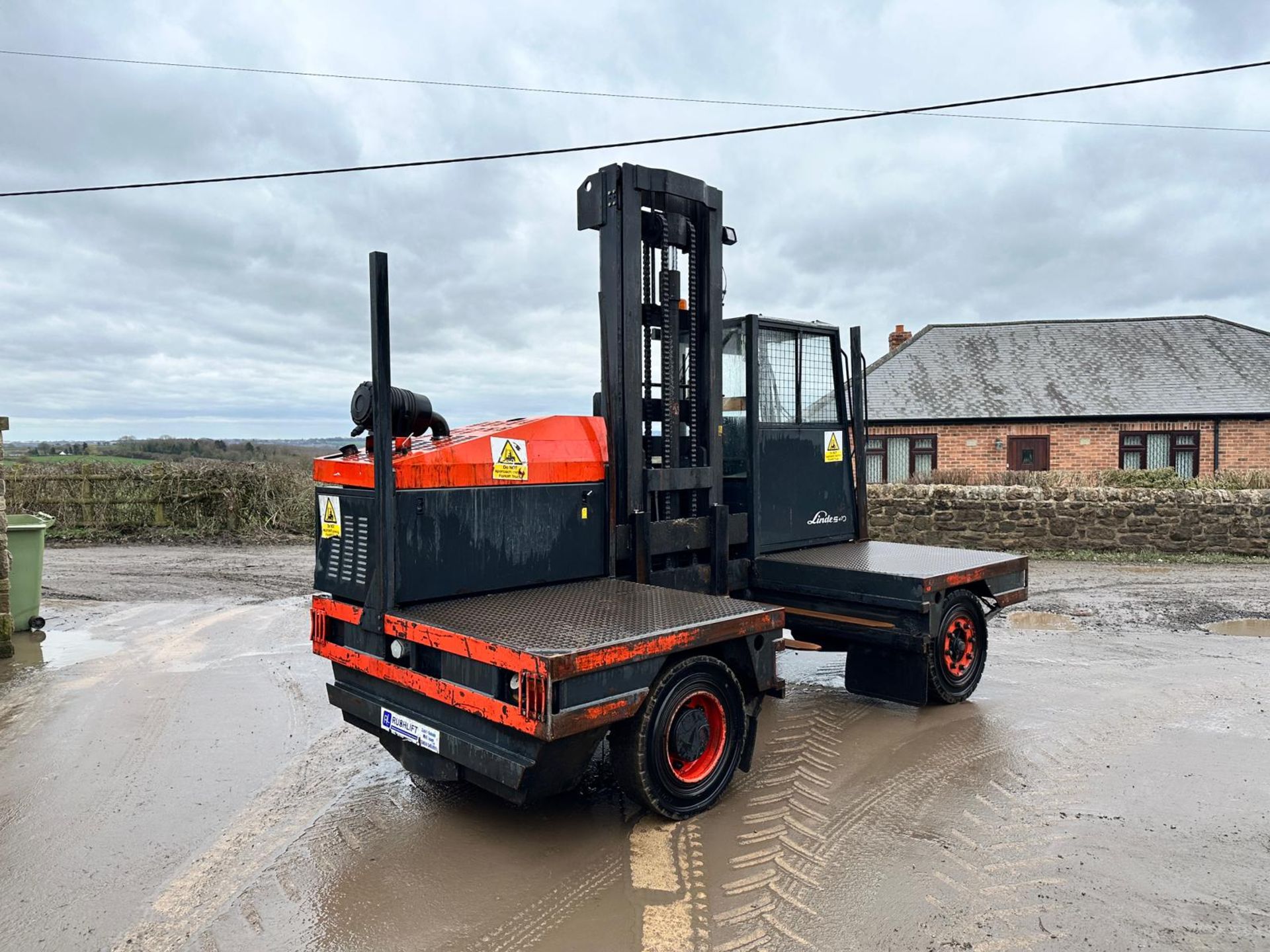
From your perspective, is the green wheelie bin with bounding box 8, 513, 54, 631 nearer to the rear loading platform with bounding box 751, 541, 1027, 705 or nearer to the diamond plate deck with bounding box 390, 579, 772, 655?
the diamond plate deck with bounding box 390, 579, 772, 655

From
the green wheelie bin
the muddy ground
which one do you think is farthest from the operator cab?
the green wheelie bin

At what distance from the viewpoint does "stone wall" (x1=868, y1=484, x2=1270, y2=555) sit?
46.6ft

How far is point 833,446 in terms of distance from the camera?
7031 mm

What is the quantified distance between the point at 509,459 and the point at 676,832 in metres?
2.11

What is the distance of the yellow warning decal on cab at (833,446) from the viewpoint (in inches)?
274

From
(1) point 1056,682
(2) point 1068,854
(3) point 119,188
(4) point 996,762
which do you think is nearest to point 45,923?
(2) point 1068,854

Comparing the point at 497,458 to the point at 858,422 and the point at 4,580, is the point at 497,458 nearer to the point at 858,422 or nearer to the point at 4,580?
the point at 858,422

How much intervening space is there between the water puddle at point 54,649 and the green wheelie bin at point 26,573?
15 cm

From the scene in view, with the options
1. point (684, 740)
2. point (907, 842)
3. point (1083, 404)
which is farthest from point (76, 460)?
point (1083, 404)

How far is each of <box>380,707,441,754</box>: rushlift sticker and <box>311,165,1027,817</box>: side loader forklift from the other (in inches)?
0.5

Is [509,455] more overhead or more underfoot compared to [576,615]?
more overhead

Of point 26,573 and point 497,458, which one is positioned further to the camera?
point 26,573

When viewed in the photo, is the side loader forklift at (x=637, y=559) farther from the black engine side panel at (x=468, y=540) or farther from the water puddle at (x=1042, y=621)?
the water puddle at (x=1042, y=621)

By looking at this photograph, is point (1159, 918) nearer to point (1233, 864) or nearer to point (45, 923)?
point (1233, 864)
